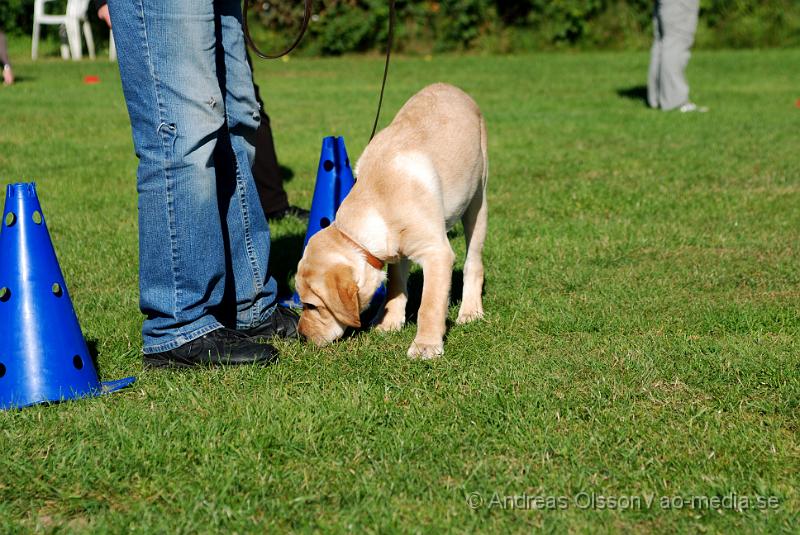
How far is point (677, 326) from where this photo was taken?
3.99 metres

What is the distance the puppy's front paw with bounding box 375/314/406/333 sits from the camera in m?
4.12

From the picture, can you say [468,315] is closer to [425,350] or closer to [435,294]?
[435,294]

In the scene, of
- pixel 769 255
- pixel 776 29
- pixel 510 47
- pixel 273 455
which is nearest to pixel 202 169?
pixel 273 455

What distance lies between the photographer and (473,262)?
173 inches

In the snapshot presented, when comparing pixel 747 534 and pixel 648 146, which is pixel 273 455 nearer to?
pixel 747 534

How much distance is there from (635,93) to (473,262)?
983cm

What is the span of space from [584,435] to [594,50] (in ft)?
62.2

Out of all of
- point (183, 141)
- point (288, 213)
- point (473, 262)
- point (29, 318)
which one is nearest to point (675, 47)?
point (288, 213)

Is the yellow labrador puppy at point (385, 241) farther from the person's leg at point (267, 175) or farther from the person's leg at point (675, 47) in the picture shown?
the person's leg at point (675, 47)

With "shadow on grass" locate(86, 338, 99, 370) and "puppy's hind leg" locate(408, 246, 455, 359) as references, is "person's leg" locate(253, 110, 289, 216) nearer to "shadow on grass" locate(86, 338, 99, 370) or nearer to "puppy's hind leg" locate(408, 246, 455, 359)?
"shadow on grass" locate(86, 338, 99, 370)

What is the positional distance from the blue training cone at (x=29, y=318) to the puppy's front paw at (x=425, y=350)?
1301 mm

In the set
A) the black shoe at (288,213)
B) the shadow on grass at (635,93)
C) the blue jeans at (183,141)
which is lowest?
the shadow on grass at (635,93)

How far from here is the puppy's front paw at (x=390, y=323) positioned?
13.5ft

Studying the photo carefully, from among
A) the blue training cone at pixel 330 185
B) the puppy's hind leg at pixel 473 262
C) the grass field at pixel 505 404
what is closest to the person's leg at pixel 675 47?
the grass field at pixel 505 404
